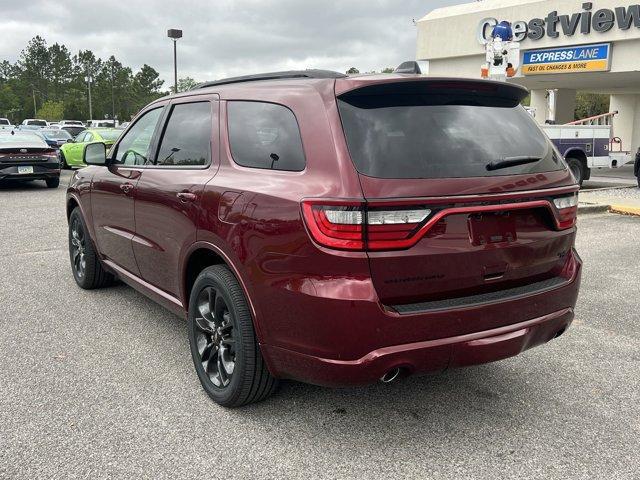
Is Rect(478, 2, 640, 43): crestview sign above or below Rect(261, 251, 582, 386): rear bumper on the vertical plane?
above

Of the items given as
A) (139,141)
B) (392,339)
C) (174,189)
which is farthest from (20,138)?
(392,339)

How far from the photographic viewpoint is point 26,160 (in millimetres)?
14398

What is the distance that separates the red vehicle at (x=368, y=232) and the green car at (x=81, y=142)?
15381mm

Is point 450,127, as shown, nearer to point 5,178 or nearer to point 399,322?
point 399,322

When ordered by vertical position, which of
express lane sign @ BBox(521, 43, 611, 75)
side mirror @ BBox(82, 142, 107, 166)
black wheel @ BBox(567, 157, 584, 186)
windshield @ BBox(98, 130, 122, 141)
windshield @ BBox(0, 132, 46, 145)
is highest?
express lane sign @ BBox(521, 43, 611, 75)

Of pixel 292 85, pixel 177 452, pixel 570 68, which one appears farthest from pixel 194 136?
pixel 570 68

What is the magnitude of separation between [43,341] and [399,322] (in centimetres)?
298

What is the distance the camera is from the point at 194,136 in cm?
385

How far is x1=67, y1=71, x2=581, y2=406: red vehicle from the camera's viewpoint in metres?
2.64

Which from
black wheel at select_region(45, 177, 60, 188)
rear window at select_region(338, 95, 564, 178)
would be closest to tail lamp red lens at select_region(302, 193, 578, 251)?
rear window at select_region(338, 95, 564, 178)

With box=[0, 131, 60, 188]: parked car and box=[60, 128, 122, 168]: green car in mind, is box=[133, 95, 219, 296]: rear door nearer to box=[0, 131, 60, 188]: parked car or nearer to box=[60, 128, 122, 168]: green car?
box=[0, 131, 60, 188]: parked car

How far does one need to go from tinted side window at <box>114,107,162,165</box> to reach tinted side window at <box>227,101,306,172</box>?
1.09m

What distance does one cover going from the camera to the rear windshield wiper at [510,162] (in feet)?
→ 9.65

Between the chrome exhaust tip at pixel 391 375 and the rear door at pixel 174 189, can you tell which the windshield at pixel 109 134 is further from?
the chrome exhaust tip at pixel 391 375
